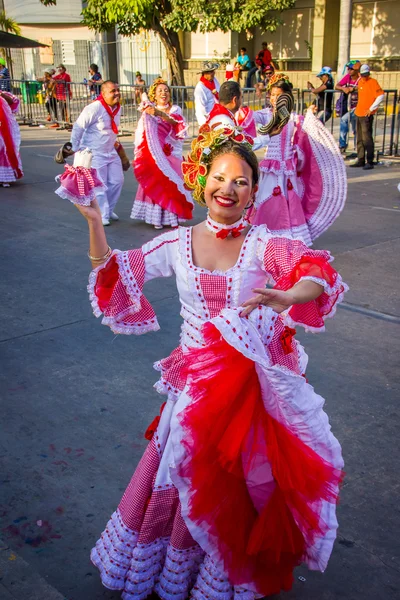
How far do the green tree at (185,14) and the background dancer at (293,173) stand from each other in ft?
50.8

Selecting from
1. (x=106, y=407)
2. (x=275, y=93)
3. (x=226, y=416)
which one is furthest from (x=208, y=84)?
(x=226, y=416)

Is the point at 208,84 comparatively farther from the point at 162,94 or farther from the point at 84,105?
the point at 84,105

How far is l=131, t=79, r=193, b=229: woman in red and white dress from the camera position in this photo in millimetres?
8594

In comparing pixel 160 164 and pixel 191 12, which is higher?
pixel 191 12

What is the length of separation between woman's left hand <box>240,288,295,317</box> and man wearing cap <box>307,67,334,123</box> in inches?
510

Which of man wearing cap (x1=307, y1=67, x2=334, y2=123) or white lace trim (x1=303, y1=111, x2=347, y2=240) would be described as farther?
man wearing cap (x1=307, y1=67, x2=334, y2=123)

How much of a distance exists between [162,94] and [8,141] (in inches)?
152

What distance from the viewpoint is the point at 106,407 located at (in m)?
4.22

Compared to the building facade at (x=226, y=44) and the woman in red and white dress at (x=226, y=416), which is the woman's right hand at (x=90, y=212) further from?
→ the building facade at (x=226, y=44)

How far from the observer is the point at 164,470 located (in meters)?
2.57

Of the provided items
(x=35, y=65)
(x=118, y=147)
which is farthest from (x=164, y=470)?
(x=35, y=65)

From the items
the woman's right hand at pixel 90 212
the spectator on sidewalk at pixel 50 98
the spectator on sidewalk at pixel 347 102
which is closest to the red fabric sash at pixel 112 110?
the woman's right hand at pixel 90 212

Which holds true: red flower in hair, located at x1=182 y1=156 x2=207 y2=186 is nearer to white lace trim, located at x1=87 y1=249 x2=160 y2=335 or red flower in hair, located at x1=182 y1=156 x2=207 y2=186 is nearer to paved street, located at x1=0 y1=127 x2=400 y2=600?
white lace trim, located at x1=87 y1=249 x2=160 y2=335

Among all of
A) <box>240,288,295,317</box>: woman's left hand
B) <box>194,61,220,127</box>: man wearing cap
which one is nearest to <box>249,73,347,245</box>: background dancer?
<box>240,288,295,317</box>: woman's left hand
